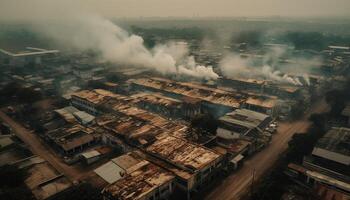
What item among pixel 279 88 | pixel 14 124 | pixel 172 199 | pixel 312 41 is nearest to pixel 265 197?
pixel 172 199

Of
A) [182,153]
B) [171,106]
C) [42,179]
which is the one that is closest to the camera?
[42,179]

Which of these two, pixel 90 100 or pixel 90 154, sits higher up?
pixel 90 100

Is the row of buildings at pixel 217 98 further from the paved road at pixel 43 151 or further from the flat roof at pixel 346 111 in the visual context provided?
the paved road at pixel 43 151

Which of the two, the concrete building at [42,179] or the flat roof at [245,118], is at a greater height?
the flat roof at [245,118]

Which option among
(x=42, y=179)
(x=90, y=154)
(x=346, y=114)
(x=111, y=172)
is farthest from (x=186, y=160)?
(x=346, y=114)

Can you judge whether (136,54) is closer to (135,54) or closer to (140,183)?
(135,54)

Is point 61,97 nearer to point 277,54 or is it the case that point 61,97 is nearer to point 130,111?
point 130,111

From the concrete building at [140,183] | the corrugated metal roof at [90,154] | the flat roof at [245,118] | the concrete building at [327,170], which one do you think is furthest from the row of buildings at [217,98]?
the concrete building at [140,183]
